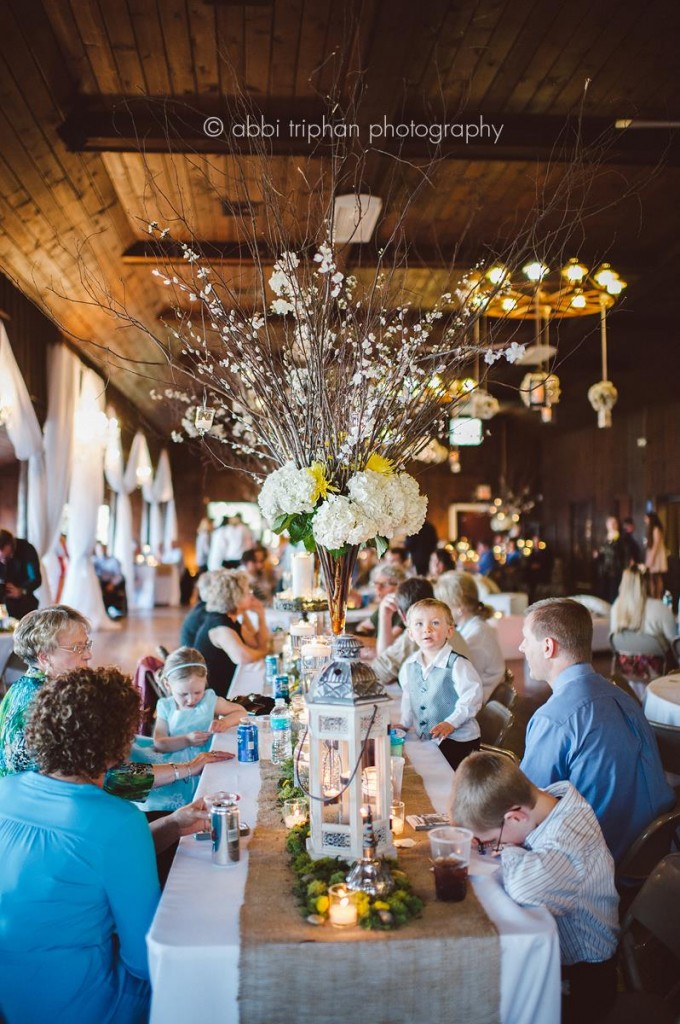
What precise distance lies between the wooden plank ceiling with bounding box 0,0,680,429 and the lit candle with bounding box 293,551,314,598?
1.35 metres

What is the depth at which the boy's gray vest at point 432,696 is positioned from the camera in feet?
→ 11.4

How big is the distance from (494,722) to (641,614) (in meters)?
3.74

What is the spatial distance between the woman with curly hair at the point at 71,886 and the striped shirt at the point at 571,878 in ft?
2.63

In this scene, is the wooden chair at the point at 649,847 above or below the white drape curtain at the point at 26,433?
below

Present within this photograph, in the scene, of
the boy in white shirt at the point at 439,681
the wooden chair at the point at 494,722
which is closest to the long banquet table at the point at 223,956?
the boy in white shirt at the point at 439,681

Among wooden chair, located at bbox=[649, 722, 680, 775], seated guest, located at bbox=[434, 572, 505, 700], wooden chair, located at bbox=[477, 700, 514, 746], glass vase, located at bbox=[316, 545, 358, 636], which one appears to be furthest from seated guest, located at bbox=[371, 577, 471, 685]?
glass vase, located at bbox=[316, 545, 358, 636]

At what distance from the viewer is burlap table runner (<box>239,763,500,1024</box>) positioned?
5.20 feet

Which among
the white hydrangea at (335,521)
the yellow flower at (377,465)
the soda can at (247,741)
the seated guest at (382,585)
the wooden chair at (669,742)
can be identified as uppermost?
the yellow flower at (377,465)

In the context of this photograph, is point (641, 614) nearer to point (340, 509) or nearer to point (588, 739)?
point (588, 739)

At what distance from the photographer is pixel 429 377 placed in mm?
2707

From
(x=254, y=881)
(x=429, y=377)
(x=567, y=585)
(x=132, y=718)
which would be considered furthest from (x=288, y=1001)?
(x=567, y=585)

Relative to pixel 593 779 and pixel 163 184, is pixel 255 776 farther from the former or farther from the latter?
pixel 163 184

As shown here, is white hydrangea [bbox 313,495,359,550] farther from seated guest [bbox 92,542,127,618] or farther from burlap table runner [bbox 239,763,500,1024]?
seated guest [bbox 92,542,127,618]

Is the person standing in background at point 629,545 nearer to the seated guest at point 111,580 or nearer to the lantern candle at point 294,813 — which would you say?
the seated guest at point 111,580
